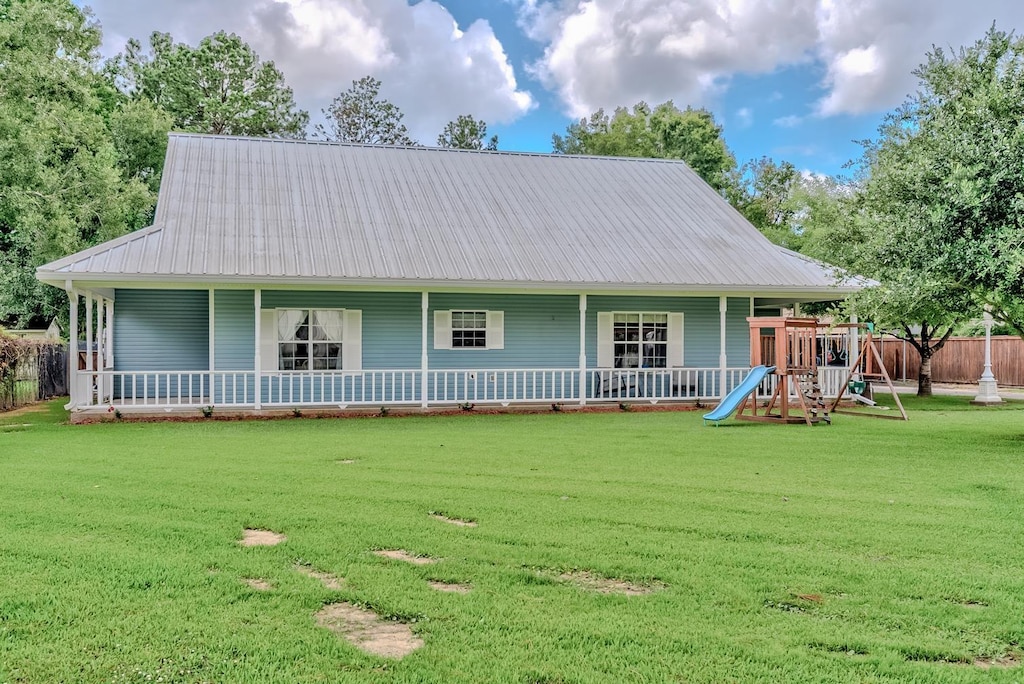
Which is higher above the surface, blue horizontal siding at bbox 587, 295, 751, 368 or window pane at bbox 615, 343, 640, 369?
blue horizontal siding at bbox 587, 295, 751, 368

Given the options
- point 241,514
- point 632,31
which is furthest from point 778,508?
point 632,31

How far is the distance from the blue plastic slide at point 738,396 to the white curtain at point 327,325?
7.44 meters

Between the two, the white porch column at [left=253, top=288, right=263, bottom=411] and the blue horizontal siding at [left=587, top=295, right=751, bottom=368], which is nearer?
the white porch column at [left=253, top=288, right=263, bottom=411]

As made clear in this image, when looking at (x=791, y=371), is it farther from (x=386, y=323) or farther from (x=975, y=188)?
(x=386, y=323)

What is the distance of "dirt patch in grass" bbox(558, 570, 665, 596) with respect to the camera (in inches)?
167

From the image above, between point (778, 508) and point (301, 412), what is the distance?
977cm

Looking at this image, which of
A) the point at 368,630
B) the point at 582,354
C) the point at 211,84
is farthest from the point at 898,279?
the point at 211,84

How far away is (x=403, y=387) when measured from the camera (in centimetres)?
1408

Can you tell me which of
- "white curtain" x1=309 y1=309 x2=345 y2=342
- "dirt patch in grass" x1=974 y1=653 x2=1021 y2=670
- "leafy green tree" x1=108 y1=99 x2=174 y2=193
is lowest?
"dirt patch in grass" x1=974 y1=653 x2=1021 y2=670

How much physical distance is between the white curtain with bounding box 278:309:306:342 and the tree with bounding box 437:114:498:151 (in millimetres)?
26503

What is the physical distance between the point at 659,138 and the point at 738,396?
88.1ft

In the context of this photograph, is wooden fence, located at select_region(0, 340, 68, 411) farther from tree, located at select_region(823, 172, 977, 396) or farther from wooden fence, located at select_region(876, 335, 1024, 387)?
wooden fence, located at select_region(876, 335, 1024, 387)

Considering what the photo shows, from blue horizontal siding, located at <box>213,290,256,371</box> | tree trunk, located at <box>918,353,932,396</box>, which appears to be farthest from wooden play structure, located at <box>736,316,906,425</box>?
blue horizontal siding, located at <box>213,290,256,371</box>

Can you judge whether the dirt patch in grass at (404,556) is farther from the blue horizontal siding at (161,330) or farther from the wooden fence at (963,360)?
the wooden fence at (963,360)
